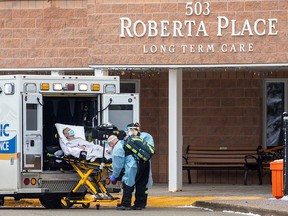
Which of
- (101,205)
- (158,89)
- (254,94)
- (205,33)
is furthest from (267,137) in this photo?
(101,205)

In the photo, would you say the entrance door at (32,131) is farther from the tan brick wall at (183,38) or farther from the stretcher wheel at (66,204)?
the tan brick wall at (183,38)

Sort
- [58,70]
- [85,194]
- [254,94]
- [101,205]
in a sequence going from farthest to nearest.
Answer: [254,94] → [58,70] → [101,205] → [85,194]

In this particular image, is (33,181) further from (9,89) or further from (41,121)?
(9,89)

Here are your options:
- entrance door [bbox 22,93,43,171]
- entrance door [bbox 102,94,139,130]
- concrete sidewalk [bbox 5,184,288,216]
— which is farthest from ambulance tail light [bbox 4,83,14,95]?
concrete sidewalk [bbox 5,184,288,216]

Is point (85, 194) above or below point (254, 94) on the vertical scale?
below

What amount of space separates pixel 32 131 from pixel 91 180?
1.39 metres

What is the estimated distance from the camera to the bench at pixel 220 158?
2862cm

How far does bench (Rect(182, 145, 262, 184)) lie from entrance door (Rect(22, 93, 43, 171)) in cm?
803

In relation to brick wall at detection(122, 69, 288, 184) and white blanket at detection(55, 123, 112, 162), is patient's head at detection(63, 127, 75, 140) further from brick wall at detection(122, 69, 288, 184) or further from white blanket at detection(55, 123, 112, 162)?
brick wall at detection(122, 69, 288, 184)

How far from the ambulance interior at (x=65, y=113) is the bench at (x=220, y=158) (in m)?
6.54

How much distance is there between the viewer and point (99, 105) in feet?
72.3

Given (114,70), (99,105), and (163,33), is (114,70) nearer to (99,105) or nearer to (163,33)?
(163,33)

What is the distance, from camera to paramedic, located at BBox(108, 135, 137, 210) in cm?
2102

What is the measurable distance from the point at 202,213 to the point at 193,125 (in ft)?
30.0
